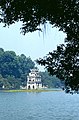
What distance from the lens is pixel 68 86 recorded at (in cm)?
1096

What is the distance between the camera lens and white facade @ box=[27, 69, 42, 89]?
7426 inches

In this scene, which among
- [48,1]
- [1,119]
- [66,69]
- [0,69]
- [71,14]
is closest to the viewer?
[48,1]

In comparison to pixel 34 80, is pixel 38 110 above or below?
below

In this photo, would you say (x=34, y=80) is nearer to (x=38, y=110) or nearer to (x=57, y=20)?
(x=38, y=110)

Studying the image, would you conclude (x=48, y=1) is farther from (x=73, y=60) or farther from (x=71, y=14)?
(x=73, y=60)

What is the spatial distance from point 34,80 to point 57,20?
18260 centimetres

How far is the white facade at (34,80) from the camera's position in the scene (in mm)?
188625

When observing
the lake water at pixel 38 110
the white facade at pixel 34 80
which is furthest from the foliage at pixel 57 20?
the white facade at pixel 34 80

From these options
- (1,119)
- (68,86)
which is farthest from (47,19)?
(1,119)

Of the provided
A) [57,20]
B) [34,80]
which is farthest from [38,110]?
[34,80]

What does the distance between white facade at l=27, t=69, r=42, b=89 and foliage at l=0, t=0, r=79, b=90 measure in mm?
177186

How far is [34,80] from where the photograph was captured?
192250 millimetres

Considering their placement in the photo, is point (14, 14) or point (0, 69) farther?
point (0, 69)

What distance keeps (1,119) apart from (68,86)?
34.8m
